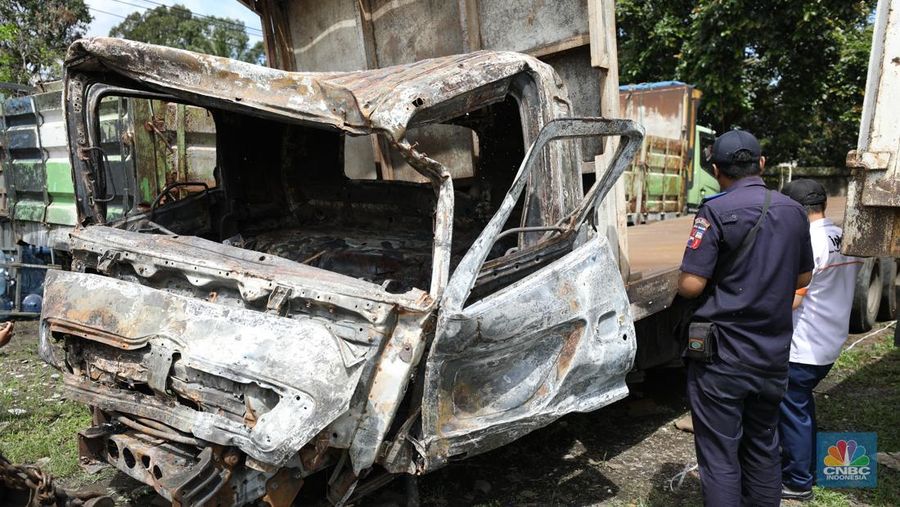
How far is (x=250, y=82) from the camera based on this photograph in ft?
9.46

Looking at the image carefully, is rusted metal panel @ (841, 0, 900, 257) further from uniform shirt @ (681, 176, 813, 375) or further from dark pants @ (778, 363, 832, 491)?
dark pants @ (778, 363, 832, 491)

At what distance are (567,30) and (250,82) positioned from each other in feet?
6.75

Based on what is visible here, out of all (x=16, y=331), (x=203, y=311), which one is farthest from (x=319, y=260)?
(x=16, y=331)

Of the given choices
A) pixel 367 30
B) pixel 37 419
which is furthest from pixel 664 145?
pixel 37 419

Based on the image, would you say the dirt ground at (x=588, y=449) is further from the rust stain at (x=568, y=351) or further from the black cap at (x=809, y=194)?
the black cap at (x=809, y=194)

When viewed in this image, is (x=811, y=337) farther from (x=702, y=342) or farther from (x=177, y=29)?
(x=177, y=29)

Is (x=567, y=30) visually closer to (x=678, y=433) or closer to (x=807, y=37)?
(x=678, y=433)

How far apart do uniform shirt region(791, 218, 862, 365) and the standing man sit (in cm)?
68

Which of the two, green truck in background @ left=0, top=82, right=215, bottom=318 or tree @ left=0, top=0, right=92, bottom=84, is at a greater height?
tree @ left=0, top=0, right=92, bottom=84

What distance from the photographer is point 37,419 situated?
457cm

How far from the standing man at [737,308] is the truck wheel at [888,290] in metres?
4.83

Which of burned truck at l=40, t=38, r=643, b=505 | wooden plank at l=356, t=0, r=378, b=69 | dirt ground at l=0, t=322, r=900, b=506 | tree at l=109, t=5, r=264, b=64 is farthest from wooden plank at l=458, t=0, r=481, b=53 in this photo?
tree at l=109, t=5, r=264, b=64

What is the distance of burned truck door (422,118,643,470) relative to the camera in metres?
2.74

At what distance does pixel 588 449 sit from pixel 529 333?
1.55 metres
